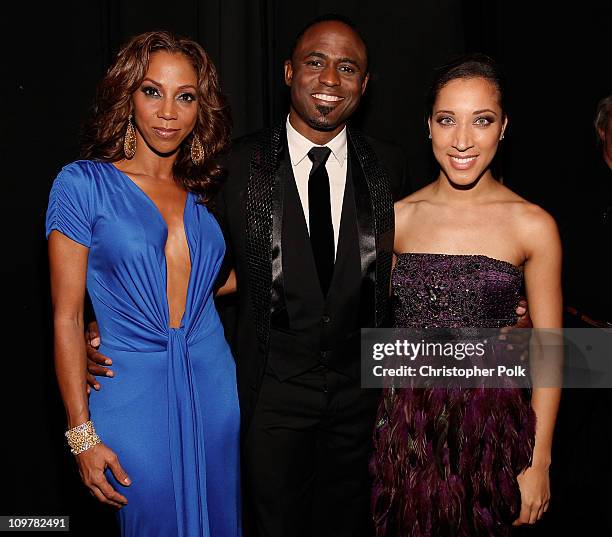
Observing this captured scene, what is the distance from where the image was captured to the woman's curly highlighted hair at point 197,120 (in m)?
1.96

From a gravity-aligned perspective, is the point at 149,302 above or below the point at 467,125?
below

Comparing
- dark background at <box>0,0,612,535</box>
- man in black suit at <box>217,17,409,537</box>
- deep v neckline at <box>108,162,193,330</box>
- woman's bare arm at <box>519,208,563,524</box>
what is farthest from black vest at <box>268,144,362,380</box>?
dark background at <box>0,0,612,535</box>

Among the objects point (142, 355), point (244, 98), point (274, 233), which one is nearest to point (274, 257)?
point (274, 233)

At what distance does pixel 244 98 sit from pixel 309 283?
0.97 metres

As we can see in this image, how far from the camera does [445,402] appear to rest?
6.12 feet

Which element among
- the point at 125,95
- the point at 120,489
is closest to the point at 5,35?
the point at 125,95

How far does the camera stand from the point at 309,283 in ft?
6.73

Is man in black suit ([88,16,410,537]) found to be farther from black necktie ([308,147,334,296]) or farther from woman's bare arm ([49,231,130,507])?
woman's bare arm ([49,231,130,507])

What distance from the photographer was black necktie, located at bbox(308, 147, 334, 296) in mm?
2072

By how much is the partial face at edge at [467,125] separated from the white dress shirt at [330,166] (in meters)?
0.34

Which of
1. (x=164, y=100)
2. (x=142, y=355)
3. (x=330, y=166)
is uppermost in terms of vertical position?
(x=164, y=100)

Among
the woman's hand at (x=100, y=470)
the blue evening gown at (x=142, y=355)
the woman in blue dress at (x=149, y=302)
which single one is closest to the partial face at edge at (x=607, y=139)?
the woman in blue dress at (x=149, y=302)

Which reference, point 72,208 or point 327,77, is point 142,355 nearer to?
A: point 72,208

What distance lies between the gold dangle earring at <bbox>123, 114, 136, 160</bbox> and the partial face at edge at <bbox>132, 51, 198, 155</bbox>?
0.02 metres
